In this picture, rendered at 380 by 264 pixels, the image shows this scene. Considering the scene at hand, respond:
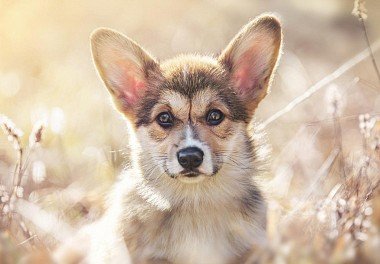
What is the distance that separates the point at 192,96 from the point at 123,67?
23.5 inches

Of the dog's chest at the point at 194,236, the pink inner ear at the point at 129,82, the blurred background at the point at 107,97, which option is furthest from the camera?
the blurred background at the point at 107,97

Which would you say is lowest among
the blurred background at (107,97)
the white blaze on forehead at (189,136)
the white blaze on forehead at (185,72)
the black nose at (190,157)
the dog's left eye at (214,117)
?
the blurred background at (107,97)

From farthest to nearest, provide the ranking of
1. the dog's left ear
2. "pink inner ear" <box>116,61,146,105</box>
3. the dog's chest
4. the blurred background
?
the blurred background < "pink inner ear" <box>116,61,146,105</box> < the dog's left ear < the dog's chest

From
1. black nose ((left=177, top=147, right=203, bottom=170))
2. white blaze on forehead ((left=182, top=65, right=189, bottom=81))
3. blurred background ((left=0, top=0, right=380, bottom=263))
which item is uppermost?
white blaze on forehead ((left=182, top=65, right=189, bottom=81))

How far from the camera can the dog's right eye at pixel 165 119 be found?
14.3ft

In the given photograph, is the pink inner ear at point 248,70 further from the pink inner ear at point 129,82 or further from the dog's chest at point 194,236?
the dog's chest at point 194,236

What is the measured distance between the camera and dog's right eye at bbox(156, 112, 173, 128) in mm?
4371

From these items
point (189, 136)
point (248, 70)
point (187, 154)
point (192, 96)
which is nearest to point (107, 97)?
point (248, 70)

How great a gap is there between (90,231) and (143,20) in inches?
181

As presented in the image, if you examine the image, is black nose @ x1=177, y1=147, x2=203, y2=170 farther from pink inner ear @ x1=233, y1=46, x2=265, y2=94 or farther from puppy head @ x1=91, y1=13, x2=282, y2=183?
pink inner ear @ x1=233, y1=46, x2=265, y2=94

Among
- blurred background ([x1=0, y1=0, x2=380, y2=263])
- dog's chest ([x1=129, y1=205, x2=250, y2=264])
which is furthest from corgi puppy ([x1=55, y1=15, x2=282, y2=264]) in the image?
blurred background ([x1=0, y1=0, x2=380, y2=263])

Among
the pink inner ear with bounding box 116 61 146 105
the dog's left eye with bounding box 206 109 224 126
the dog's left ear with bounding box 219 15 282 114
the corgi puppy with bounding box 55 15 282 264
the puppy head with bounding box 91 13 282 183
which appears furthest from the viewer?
the pink inner ear with bounding box 116 61 146 105

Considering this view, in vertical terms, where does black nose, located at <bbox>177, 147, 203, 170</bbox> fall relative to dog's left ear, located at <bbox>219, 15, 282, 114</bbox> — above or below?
below

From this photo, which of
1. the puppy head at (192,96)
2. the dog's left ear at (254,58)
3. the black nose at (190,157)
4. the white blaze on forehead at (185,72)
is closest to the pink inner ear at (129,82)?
the puppy head at (192,96)
